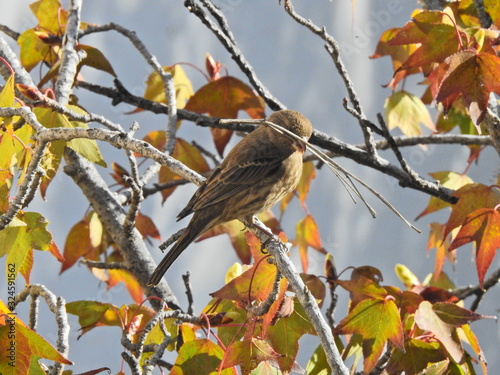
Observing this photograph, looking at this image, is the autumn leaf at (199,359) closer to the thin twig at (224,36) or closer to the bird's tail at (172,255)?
the bird's tail at (172,255)

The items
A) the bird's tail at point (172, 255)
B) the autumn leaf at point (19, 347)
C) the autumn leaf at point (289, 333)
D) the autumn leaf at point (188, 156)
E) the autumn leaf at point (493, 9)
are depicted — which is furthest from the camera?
the autumn leaf at point (188, 156)

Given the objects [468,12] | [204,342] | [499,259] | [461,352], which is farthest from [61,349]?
[499,259]

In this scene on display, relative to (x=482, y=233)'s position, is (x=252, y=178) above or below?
above

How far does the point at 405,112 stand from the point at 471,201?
0.78 metres

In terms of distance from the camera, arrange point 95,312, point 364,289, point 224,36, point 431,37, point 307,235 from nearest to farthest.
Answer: point 364,289
point 95,312
point 431,37
point 224,36
point 307,235

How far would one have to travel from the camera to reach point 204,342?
1409 mm

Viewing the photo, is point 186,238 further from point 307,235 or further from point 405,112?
point 405,112

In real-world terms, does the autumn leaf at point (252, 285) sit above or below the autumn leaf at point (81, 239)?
below

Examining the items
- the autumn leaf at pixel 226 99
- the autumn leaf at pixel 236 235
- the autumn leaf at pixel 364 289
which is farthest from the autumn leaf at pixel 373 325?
the autumn leaf at pixel 226 99

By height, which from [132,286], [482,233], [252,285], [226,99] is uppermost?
[226,99]

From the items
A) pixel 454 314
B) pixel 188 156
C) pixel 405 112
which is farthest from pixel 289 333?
pixel 405 112

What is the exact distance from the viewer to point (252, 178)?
2086mm

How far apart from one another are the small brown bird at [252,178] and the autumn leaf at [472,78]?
0.48 m

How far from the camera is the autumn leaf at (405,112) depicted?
254 centimetres
